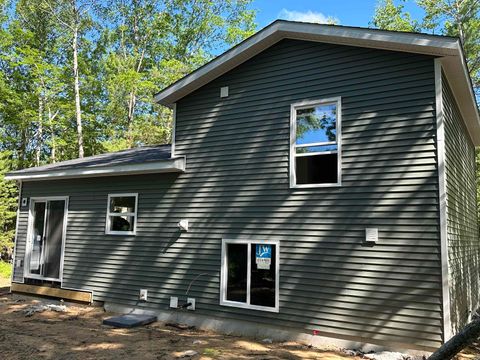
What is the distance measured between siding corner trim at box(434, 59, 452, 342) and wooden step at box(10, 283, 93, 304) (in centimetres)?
724

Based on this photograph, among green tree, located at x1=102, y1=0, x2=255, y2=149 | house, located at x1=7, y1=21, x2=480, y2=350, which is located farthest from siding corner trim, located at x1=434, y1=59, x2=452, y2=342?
green tree, located at x1=102, y1=0, x2=255, y2=149

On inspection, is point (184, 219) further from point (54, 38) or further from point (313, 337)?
point (54, 38)

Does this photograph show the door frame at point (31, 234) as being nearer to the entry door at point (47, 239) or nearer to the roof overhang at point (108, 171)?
the entry door at point (47, 239)

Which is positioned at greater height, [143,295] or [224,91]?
[224,91]

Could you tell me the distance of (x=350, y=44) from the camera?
21.1 feet

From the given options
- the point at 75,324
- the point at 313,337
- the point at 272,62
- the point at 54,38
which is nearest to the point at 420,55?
the point at 272,62

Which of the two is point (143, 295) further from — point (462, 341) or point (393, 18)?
point (393, 18)

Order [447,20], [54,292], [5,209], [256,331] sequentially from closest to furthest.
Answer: [256,331], [54,292], [5,209], [447,20]

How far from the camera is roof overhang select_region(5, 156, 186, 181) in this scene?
793 cm

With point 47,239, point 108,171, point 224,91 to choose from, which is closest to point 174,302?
point 108,171

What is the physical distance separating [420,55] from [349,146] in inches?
67.4

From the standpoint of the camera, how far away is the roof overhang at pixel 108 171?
7.93m

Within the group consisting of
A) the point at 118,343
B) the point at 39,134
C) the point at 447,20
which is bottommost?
the point at 118,343

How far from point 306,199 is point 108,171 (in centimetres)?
460
